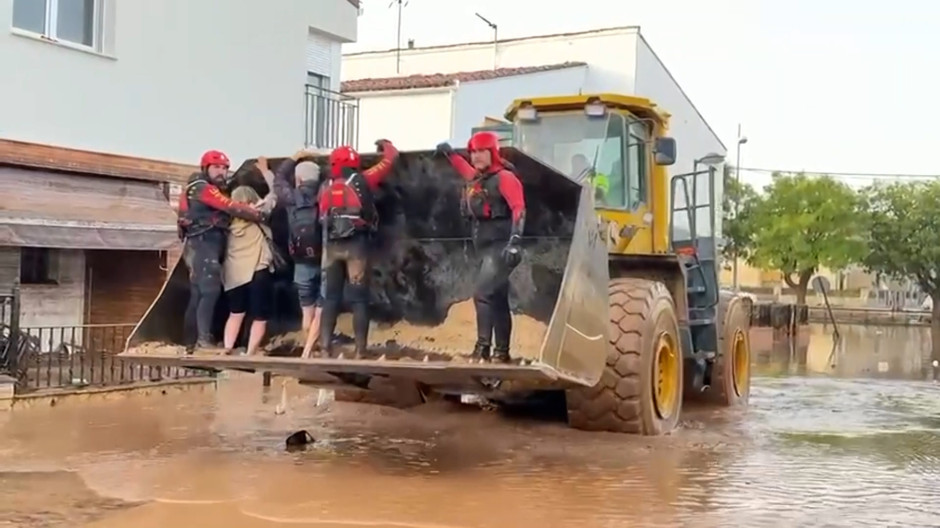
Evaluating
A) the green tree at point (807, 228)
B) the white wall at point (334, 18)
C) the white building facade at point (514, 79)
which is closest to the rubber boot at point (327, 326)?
the white wall at point (334, 18)

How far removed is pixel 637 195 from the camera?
401 inches

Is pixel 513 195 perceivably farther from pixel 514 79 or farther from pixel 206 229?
pixel 514 79

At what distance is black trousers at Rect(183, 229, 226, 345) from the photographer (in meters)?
8.55

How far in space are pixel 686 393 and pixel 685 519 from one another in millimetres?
5875

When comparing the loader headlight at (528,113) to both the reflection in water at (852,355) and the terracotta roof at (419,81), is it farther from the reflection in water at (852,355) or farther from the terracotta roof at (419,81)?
the terracotta roof at (419,81)

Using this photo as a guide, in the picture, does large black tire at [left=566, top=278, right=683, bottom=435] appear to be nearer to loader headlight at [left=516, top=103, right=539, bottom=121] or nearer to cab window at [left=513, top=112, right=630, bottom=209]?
cab window at [left=513, top=112, right=630, bottom=209]

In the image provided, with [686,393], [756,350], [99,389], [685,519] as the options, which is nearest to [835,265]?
[756,350]

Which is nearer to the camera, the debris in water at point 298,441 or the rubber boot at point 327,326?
the rubber boot at point 327,326

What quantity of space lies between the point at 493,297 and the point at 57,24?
827 cm

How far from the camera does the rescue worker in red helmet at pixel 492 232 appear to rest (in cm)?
770

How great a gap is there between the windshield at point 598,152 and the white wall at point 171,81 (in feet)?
20.4

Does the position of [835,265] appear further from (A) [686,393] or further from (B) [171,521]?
(B) [171,521]

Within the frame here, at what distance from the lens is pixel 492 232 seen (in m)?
7.77

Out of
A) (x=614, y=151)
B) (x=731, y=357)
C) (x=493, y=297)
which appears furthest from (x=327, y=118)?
(x=493, y=297)
